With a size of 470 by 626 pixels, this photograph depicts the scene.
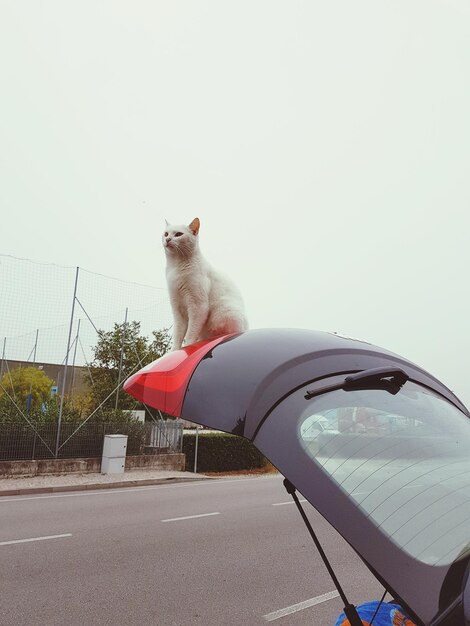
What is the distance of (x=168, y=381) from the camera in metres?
1.44

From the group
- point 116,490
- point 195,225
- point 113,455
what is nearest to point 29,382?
point 113,455

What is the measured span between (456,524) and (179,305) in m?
1.79

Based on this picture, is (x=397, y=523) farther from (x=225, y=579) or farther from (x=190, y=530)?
(x=190, y=530)

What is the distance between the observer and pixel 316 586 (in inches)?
205

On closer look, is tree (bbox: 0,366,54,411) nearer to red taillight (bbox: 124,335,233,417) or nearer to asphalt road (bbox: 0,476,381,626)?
asphalt road (bbox: 0,476,381,626)

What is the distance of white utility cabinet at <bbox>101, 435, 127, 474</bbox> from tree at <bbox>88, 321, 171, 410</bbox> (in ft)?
5.12

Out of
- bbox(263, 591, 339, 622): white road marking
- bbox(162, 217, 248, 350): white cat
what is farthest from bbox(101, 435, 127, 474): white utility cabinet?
bbox(162, 217, 248, 350): white cat

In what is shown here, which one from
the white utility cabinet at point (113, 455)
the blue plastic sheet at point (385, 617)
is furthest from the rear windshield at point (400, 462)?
the white utility cabinet at point (113, 455)

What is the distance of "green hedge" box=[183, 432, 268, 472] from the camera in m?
15.5

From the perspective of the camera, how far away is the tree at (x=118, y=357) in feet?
47.2

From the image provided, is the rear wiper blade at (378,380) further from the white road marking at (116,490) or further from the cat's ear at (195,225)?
the white road marking at (116,490)

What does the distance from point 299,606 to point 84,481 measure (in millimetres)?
8244

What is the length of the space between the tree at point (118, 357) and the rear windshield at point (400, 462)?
12.7 metres

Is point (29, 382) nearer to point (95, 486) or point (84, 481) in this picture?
point (84, 481)
